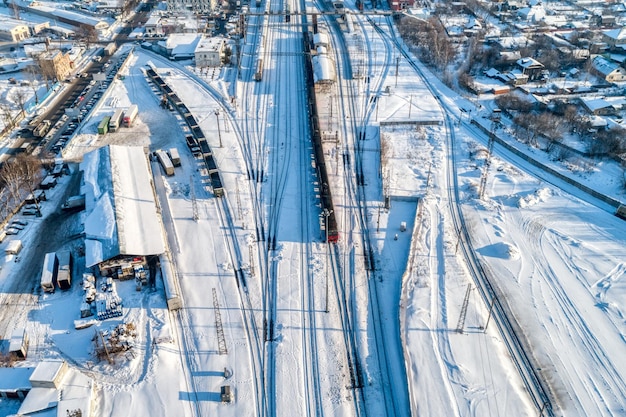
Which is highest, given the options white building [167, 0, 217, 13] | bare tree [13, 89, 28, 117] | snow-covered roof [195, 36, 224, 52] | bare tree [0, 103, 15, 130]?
white building [167, 0, 217, 13]

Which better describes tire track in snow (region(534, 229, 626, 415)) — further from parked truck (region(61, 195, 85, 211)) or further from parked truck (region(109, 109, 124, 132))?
parked truck (region(109, 109, 124, 132))

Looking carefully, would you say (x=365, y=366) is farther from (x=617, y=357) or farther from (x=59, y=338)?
(x=59, y=338)

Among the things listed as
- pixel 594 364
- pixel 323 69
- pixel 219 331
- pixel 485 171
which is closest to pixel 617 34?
pixel 323 69

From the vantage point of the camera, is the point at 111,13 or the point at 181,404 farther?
the point at 111,13

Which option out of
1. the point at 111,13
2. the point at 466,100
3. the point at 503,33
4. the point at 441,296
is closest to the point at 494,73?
the point at 466,100

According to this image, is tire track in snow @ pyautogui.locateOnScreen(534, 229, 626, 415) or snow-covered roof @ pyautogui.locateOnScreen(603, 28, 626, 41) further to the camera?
snow-covered roof @ pyautogui.locateOnScreen(603, 28, 626, 41)

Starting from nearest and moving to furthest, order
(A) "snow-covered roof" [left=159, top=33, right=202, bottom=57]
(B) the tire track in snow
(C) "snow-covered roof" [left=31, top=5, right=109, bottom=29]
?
(B) the tire track in snow < (A) "snow-covered roof" [left=159, top=33, right=202, bottom=57] < (C) "snow-covered roof" [left=31, top=5, right=109, bottom=29]

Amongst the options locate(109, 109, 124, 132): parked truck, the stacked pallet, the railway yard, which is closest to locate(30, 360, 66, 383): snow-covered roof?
the railway yard

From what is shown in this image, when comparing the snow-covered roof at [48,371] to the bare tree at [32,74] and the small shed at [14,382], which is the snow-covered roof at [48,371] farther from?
the bare tree at [32,74]
